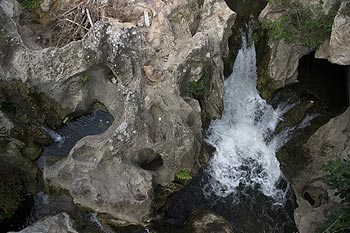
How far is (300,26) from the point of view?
43.3 feet

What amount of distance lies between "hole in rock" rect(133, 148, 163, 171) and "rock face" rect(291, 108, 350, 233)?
14.6 feet

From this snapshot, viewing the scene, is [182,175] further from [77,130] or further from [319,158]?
[319,158]

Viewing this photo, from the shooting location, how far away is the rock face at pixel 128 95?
489 inches

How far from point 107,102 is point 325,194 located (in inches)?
288

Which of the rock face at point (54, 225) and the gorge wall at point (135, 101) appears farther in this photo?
the gorge wall at point (135, 101)

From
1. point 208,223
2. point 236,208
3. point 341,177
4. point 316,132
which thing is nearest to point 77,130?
point 208,223

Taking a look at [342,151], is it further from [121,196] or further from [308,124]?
[121,196]

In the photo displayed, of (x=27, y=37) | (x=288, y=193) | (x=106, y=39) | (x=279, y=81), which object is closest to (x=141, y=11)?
(x=106, y=39)

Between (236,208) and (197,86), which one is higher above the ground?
(197,86)

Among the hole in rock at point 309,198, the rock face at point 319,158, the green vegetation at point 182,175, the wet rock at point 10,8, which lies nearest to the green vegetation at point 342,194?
the rock face at point 319,158

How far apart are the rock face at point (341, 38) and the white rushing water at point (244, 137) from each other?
125 inches

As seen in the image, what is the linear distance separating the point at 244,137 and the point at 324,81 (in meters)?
3.68

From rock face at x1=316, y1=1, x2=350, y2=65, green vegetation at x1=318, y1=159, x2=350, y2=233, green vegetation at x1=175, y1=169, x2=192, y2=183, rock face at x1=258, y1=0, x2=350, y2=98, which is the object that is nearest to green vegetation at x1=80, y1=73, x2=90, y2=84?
green vegetation at x1=175, y1=169, x2=192, y2=183

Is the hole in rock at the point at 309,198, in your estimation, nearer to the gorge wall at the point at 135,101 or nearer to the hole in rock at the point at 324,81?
the gorge wall at the point at 135,101
